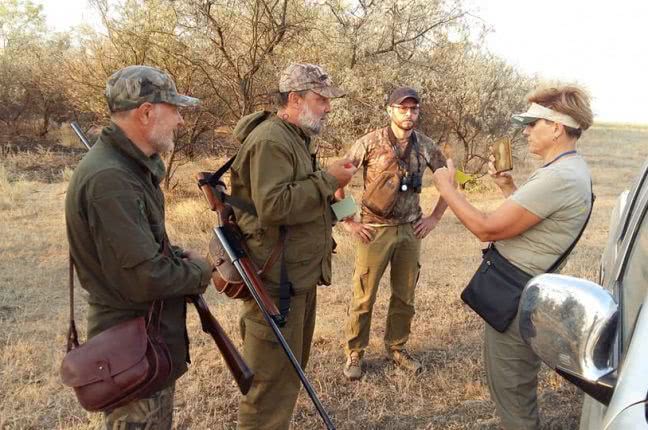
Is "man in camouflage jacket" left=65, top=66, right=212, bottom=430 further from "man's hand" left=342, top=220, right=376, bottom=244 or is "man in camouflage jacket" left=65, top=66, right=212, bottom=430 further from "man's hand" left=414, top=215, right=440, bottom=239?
"man's hand" left=414, top=215, right=440, bottom=239

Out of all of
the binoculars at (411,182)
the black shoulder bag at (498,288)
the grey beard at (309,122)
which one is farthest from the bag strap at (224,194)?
the binoculars at (411,182)

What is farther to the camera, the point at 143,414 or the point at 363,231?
the point at 363,231

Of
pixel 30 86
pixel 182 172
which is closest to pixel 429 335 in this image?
pixel 182 172

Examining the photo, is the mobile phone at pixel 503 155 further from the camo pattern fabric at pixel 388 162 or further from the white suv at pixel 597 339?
the white suv at pixel 597 339

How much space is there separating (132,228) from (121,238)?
0.05 metres

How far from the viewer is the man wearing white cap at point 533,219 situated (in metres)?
2.39

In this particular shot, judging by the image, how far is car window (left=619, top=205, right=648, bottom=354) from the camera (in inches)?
53.6

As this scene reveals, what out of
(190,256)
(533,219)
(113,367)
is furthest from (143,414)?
(533,219)

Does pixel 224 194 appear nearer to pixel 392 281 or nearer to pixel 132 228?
pixel 132 228

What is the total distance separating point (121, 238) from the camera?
73.3 inches

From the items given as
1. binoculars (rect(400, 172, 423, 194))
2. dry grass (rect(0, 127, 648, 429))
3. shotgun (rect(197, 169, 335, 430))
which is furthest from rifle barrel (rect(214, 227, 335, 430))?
binoculars (rect(400, 172, 423, 194))

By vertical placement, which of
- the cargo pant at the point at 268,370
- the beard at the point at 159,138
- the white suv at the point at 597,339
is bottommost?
the cargo pant at the point at 268,370

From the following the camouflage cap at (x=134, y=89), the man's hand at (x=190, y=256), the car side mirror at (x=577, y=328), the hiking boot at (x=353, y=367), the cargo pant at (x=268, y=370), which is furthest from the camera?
the hiking boot at (x=353, y=367)

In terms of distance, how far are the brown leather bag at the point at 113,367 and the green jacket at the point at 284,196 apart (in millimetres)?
926
